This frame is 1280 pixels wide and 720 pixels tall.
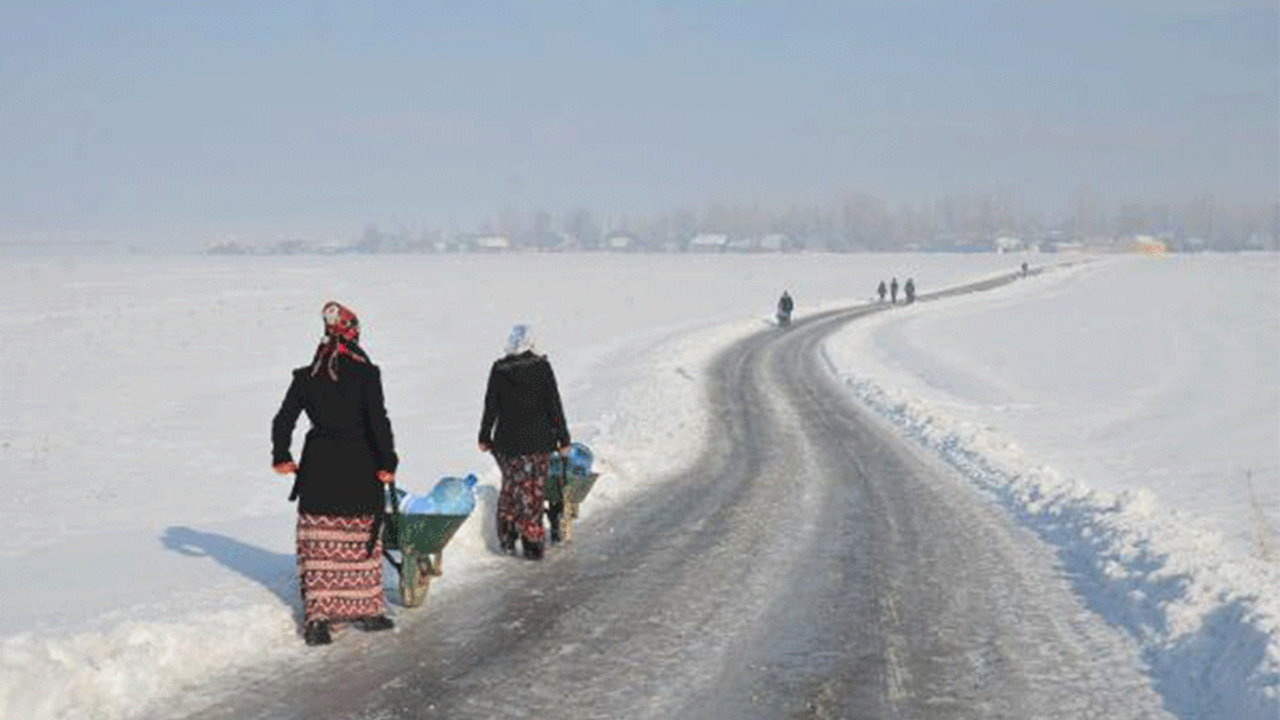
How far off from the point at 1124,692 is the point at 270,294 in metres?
65.3

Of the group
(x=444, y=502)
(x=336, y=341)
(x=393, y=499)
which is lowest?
(x=444, y=502)

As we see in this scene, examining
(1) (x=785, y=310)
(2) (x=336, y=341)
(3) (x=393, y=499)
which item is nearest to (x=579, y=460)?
(3) (x=393, y=499)

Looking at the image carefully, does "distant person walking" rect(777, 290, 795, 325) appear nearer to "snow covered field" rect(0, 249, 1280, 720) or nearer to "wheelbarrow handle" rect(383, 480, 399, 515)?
"snow covered field" rect(0, 249, 1280, 720)

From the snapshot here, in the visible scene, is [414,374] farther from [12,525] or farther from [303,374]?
[303,374]

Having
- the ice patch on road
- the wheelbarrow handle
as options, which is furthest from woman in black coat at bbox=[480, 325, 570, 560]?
the ice patch on road

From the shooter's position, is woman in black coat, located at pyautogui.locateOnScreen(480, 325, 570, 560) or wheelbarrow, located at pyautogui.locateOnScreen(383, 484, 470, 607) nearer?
wheelbarrow, located at pyautogui.locateOnScreen(383, 484, 470, 607)

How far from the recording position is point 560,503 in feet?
31.9

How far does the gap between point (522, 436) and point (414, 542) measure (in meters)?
1.82

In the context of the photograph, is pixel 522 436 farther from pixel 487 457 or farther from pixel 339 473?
pixel 487 457

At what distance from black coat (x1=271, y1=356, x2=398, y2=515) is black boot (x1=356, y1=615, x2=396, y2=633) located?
2.23ft

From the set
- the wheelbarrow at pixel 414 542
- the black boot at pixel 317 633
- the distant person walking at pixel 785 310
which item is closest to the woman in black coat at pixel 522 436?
the wheelbarrow at pixel 414 542

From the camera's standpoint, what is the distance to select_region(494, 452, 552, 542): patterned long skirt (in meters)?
9.09

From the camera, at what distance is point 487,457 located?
15.4m

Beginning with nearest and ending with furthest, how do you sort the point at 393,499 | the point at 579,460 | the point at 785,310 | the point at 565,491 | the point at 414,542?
the point at 393,499 < the point at 414,542 < the point at 565,491 < the point at 579,460 < the point at 785,310
